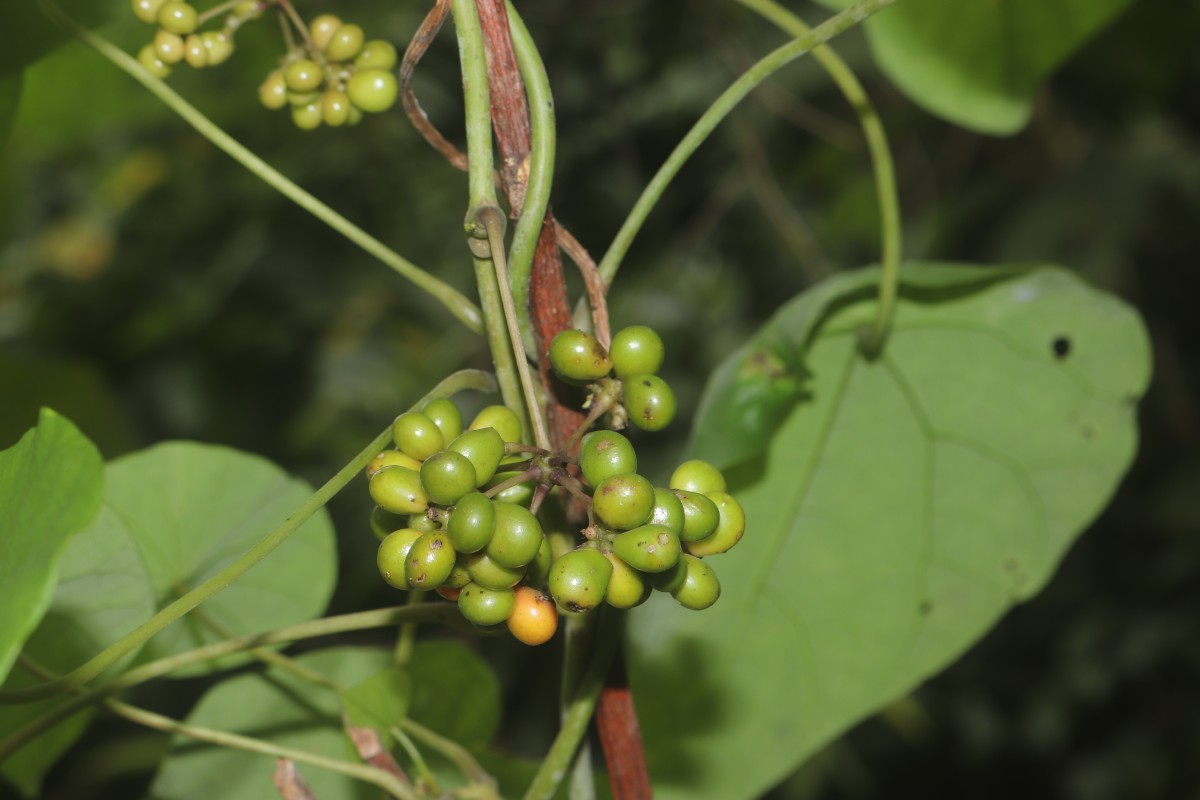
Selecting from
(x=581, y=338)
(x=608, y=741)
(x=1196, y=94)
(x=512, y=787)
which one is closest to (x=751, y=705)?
(x=512, y=787)

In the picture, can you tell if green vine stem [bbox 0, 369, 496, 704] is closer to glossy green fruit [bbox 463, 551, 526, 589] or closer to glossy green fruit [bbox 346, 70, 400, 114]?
glossy green fruit [bbox 463, 551, 526, 589]

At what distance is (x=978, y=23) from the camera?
1110 mm

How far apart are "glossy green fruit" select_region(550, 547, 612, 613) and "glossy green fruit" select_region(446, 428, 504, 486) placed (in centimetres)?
5

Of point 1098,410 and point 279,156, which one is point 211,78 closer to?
point 279,156

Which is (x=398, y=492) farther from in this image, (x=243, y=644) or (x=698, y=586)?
(x=243, y=644)

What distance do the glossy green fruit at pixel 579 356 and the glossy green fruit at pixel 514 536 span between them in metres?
0.08

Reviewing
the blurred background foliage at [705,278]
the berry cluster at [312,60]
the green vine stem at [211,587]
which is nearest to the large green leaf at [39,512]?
the green vine stem at [211,587]

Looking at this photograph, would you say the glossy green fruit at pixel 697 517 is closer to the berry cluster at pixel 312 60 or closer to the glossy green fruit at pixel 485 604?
the glossy green fruit at pixel 485 604

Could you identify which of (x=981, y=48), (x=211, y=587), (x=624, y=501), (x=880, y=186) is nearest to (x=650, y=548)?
(x=624, y=501)

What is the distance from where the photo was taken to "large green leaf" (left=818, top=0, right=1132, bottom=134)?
108 cm

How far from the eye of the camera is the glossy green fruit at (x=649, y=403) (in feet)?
1.73

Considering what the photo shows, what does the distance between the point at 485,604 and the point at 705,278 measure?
1807mm

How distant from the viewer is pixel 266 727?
871 millimetres

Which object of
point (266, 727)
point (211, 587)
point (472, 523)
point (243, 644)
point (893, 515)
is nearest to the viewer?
point (472, 523)
